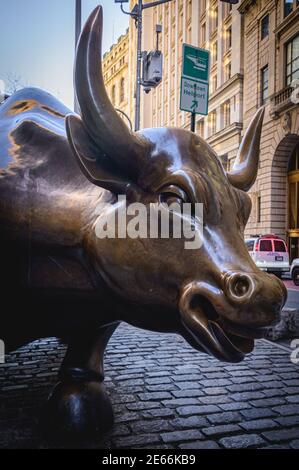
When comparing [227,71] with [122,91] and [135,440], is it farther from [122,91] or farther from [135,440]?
[122,91]

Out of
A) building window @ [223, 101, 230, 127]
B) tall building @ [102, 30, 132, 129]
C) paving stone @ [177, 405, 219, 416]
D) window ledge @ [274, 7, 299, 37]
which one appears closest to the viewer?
paving stone @ [177, 405, 219, 416]

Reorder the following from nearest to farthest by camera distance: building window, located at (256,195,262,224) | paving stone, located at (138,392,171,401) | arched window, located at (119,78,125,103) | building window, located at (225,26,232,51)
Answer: paving stone, located at (138,392,171,401) → building window, located at (256,195,262,224) → building window, located at (225,26,232,51) → arched window, located at (119,78,125,103)


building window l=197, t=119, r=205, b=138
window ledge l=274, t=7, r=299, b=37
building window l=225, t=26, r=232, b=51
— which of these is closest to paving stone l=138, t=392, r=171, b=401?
window ledge l=274, t=7, r=299, b=37

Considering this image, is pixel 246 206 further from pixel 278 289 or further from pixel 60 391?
pixel 60 391

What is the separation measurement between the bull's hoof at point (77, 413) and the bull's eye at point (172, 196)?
1434mm

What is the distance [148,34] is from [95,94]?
58442mm

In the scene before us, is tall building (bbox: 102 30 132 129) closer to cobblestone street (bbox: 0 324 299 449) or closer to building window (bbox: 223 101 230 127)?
building window (bbox: 223 101 230 127)

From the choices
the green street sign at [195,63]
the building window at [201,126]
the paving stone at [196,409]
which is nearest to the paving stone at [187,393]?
the paving stone at [196,409]

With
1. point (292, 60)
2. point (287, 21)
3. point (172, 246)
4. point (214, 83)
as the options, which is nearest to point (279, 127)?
point (292, 60)

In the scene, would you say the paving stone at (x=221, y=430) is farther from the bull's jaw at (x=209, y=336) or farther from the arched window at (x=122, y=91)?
the arched window at (x=122, y=91)

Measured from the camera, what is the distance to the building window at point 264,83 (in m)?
25.7

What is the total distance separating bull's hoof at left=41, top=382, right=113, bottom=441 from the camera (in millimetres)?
2646

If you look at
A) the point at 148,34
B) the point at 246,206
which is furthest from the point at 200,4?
the point at 246,206

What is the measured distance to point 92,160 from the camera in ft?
6.86
